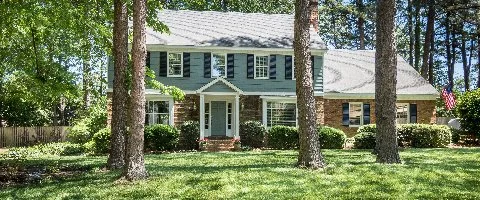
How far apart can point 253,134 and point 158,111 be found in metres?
5.00

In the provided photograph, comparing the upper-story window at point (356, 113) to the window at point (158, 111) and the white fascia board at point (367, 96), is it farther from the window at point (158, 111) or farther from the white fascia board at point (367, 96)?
the window at point (158, 111)

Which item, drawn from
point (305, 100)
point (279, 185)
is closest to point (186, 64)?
point (305, 100)

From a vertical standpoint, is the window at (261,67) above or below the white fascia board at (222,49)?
below

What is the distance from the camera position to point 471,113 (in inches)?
868

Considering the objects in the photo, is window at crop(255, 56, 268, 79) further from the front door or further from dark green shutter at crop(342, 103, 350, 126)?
dark green shutter at crop(342, 103, 350, 126)

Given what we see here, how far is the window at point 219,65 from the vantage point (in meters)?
23.8

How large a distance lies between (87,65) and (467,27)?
35081mm

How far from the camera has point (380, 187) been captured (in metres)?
8.36

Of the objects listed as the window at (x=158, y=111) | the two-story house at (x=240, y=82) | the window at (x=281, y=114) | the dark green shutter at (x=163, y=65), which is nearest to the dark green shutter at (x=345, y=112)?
the two-story house at (x=240, y=82)

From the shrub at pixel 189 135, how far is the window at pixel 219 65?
3.26m

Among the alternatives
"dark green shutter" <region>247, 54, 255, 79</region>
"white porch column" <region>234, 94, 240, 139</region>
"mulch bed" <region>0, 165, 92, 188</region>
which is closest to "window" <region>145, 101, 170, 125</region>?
"white porch column" <region>234, 94, 240, 139</region>

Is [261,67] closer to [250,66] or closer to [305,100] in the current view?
[250,66]

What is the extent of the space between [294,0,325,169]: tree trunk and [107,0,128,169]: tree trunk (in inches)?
177

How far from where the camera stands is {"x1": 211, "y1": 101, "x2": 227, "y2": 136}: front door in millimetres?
24219
